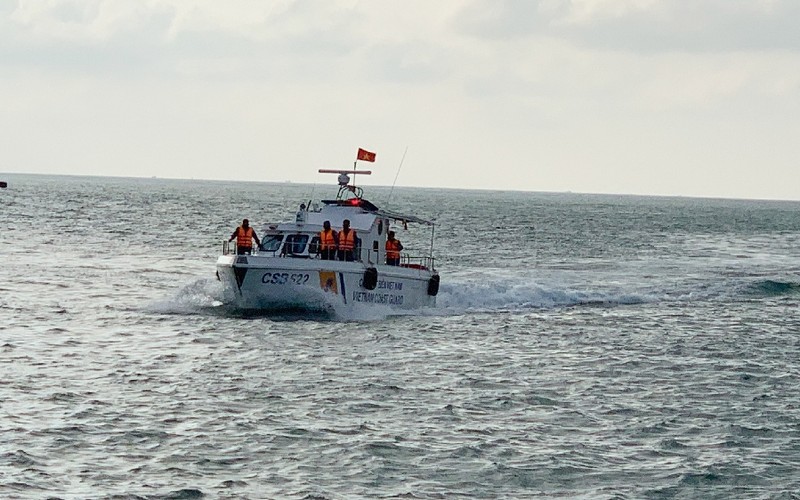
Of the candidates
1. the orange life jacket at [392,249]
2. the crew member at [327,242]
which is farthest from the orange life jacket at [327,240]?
the orange life jacket at [392,249]

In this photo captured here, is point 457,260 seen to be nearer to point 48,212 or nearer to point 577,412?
point 577,412

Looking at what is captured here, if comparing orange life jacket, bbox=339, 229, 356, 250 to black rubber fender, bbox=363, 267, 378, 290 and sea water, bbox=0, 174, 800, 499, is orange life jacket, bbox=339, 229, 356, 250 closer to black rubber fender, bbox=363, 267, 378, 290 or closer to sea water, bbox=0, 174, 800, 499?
black rubber fender, bbox=363, 267, 378, 290

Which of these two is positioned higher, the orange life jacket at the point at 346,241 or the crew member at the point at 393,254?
the orange life jacket at the point at 346,241

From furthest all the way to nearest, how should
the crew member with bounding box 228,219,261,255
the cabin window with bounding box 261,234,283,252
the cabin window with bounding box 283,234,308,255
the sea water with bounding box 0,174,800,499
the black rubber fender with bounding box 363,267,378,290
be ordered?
the cabin window with bounding box 261,234,283,252 → the cabin window with bounding box 283,234,308,255 → the crew member with bounding box 228,219,261,255 → the black rubber fender with bounding box 363,267,378,290 → the sea water with bounding box 0,174,800,499

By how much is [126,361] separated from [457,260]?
35.0 meters

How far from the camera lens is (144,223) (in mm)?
89438

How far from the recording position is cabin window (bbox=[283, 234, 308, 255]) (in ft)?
107

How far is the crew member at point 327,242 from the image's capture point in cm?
3203

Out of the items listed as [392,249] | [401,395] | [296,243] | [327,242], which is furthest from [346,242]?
[401,395]

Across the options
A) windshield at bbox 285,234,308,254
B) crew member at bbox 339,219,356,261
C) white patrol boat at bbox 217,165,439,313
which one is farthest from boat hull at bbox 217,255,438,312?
windshield at bbox 285,234,308,254

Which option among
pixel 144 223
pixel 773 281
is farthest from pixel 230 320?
pixel 144 223

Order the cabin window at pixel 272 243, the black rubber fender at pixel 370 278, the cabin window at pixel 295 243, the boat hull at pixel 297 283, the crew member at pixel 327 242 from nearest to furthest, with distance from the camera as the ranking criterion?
1. the boat hull at pixel 297 283
2. the crew member at pixel 327 242
3. the black rubber fender at pixel 370 278
4. the cabin window at pixel 295 243
5. the cabin window at pixel 272 243

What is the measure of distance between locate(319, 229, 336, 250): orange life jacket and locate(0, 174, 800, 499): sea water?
1880 millimetres

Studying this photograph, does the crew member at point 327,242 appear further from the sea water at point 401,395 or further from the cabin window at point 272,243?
the sea water at point 401,395
